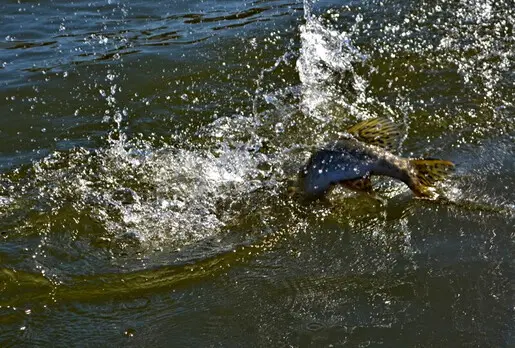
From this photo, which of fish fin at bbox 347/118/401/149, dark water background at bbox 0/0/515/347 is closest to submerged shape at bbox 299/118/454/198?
fish fin at bbox 347/118/401/149

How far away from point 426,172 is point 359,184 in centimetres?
42

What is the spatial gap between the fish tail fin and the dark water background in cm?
20

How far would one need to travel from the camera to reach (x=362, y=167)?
4.62 meters

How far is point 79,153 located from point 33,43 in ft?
8.33

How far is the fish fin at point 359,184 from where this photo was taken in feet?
15.3

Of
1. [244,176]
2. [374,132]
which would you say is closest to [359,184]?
[374,132]

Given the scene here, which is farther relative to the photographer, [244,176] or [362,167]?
[244,176]

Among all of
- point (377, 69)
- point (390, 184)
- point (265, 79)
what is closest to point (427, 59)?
point (377, 69)

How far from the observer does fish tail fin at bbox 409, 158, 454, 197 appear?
4.61m

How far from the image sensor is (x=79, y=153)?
5.71 metres

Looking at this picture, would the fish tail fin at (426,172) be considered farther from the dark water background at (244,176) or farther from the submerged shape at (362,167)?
the dark water background at (244,176)

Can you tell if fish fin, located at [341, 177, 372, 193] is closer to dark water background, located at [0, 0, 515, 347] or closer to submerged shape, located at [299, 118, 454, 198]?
submerged shape, located at [299, 118, 454, 198]

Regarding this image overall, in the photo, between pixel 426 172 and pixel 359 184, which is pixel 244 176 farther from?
pixel 426 172

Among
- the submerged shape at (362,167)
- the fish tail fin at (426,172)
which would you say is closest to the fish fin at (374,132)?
the submerged shape at (362,167)
